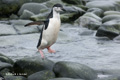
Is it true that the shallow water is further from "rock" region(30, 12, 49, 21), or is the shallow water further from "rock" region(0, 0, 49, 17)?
"rock" region(0, 0, 49, 17)

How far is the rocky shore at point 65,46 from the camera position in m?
6.41

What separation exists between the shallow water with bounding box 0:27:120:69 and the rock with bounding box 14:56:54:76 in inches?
47.1

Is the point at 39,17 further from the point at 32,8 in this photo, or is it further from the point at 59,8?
the point at 59,8

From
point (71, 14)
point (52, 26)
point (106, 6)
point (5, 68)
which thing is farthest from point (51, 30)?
point (106, 6)

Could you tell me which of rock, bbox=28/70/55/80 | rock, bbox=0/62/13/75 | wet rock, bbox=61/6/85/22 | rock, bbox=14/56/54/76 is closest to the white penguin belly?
rock, bbox=14/56/54/76

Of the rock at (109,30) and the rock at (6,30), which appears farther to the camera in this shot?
the rock at (109,30)

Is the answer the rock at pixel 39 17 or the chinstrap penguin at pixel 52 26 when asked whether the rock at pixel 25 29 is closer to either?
the rock at pixel 39 17

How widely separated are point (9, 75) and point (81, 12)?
981 centimetres

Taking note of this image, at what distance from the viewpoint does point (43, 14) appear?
14.8 meters

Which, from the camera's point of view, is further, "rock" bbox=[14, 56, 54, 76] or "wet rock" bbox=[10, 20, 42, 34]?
"wet rock" bbox=[10, 20, 42, 34]

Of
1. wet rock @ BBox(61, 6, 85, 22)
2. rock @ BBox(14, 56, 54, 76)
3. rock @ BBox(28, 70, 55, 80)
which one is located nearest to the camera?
rock @ BBox(28, 70, 55, 80)

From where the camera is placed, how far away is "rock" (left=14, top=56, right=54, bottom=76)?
6.70 m

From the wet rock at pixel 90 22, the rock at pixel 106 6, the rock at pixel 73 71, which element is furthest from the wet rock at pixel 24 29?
the rock at pixel 106 6

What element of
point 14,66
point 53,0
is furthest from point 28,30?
point 53,0
